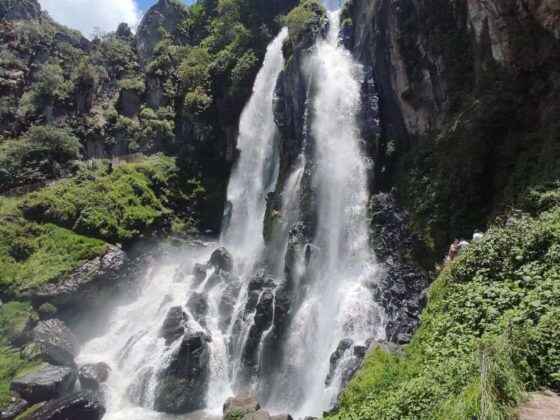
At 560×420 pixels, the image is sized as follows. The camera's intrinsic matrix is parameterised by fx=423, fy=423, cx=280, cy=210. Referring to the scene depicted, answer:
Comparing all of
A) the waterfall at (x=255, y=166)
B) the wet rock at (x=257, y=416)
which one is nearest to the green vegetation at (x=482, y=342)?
the wet rock at (x=257, y=416)

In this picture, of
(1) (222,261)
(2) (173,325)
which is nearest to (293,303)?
(2) (173,325)

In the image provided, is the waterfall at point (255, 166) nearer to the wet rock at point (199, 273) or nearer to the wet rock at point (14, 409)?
the wet rock at point (199, 273)

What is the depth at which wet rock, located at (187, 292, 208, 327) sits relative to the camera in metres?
20.7

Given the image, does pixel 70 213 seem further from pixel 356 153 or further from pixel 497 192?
pixel 497 192

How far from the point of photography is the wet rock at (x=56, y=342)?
63.1 feet

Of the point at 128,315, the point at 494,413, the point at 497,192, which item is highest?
the point at 497,192

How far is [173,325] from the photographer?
2022cm

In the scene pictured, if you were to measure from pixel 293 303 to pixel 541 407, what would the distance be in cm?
1392

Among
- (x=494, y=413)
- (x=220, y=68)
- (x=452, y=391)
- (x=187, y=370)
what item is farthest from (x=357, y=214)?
(x=220, y=68)

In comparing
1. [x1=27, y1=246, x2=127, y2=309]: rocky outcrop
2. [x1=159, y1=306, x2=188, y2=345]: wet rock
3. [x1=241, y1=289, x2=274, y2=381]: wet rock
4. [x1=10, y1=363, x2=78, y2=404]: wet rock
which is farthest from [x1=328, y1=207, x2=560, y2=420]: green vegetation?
[x1=27, y1=246, x2=127, y2=309]: rocky outcrop

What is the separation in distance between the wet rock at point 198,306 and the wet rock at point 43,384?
19.0 ft

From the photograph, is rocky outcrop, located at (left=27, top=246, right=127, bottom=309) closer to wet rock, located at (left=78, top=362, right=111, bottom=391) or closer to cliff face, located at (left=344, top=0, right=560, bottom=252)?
wet rock, located at (left=78, top=362, right=111, bottom=391)

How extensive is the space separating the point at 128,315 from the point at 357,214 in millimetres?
14361

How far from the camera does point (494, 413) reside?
437 cm
